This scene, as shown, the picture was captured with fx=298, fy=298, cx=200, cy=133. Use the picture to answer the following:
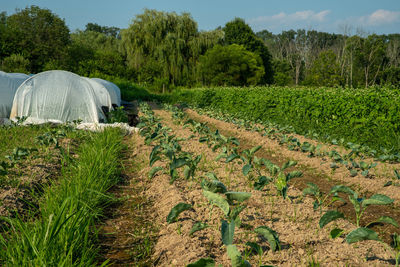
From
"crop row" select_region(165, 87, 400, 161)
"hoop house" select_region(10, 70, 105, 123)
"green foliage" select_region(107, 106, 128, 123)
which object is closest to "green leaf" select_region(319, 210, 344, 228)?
"crop row" select_region(165, 87, 400, 161)

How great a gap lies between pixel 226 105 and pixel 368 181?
Answer: 41.6ft

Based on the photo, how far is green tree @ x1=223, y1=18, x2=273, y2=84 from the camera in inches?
1683

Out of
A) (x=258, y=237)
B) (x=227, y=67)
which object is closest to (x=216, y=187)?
(x=258, y=237)

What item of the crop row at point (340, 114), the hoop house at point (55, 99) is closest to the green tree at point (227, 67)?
the crop row at point (340, 114)

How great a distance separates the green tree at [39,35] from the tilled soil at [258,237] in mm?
28563

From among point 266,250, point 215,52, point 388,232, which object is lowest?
point 388,232

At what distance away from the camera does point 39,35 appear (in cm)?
2908

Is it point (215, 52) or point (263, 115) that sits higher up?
point (215, 52)

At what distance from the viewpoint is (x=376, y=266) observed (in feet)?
6.24

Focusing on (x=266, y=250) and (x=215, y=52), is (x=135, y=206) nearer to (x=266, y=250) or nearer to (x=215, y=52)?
(x=266, y=250)

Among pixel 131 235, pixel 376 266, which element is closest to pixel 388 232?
pixel 376 266

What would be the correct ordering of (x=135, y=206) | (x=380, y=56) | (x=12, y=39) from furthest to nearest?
1. (x=380, y=56)
2. (x=12, y=39)
3. (x=135, y=206)

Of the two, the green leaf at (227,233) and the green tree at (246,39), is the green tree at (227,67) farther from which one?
the green leaf at (227,233)

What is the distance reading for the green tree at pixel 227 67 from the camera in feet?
94.4
